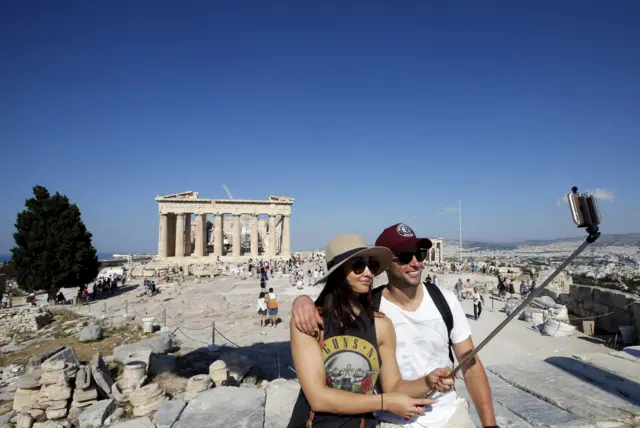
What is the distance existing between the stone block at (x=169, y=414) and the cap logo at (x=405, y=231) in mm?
3556

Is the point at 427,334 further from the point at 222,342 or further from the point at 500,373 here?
the point at 222,342

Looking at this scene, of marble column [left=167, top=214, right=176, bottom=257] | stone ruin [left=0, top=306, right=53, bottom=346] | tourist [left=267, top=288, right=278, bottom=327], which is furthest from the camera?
marble column [left=167, top=214, right=176, bottom=257]

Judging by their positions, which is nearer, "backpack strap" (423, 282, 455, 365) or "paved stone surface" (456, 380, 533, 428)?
"backpack strap" (423, 282, 455, 365)

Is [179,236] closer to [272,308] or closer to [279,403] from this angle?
[272,308]

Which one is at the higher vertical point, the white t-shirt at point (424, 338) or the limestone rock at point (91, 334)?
the white t-shirt at point (424, 338)

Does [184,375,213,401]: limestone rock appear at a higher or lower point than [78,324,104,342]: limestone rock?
higher

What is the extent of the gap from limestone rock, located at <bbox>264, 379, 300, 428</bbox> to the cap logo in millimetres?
2785

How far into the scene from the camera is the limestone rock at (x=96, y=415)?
5637 millimetres

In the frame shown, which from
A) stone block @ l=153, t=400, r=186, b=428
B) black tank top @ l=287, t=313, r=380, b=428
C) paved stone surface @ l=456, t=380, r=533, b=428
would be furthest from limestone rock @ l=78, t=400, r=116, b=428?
paved stone surface @ l=456, t=380, r=533, b=428

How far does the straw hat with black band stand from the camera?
2.09m

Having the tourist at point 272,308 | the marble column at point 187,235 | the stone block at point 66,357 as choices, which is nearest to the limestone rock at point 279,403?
the stone block at point 66,357

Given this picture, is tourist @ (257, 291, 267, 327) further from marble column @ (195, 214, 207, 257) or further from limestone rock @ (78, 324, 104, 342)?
marble column @ (195, 214, 207, 257)

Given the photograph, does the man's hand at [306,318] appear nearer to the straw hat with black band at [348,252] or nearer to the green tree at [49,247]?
the straw hat with black band at [348,252]

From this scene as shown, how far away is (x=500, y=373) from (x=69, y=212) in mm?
27662
